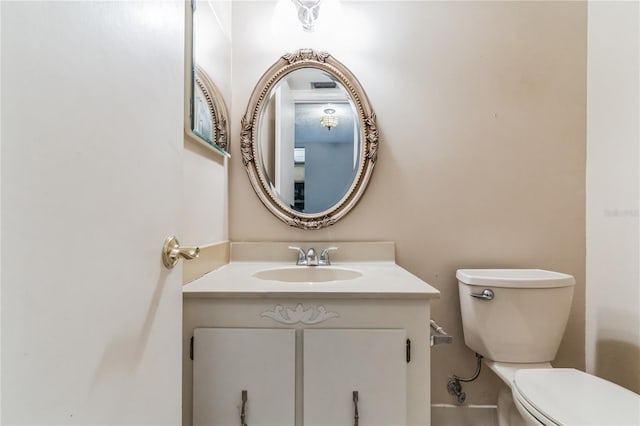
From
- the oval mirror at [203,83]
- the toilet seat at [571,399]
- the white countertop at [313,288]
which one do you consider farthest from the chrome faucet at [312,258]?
the toilet seat at [571,399]

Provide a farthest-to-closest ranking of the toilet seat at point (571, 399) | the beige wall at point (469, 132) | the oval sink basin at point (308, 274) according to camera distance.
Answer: the beige wall at point (469, 132) < the oval sink basin at point (308, 274) < the toilet seat at point (571, 399)

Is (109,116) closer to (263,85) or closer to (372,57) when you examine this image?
(263,85)

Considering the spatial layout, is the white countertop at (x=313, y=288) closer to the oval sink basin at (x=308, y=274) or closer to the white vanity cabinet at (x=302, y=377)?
the white vanity cabinet at (x=302, y=377)

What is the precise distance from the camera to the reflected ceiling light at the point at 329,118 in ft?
4.53

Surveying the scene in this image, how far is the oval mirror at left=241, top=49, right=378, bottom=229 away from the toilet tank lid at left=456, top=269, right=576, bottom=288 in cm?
57

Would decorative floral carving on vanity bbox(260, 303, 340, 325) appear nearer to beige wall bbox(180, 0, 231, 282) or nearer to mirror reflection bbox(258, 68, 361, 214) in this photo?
beige wall bbox(180, 0, 231, 282)

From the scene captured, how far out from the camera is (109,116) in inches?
15.6

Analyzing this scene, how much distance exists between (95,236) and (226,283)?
60 centimetres

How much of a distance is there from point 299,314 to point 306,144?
0.80 meters

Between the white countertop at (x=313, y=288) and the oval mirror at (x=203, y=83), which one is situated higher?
the oval mirror at (x=203, y=83)

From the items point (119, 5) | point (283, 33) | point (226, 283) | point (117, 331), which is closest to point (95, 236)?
point (117, 331)

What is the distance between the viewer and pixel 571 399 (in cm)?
85

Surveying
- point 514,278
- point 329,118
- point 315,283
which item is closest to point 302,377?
point 315,283

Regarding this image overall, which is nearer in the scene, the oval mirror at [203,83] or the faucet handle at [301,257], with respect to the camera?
the oval mirror at [203,83]
